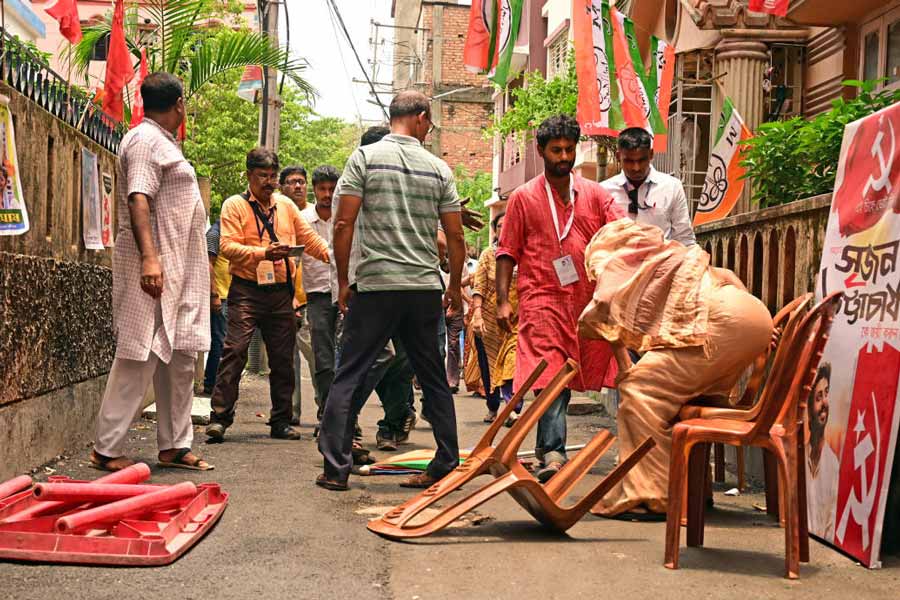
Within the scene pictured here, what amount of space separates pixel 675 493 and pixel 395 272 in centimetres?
230

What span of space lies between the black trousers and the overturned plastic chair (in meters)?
0.91

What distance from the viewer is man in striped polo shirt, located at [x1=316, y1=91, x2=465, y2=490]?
649 centimetres

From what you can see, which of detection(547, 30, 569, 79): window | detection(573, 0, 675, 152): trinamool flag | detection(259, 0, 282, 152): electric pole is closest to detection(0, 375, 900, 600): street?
detection(573, 0, 675, 152): trinamool flag

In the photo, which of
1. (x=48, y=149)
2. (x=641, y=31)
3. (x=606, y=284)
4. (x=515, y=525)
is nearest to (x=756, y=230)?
(x=606, y=284)

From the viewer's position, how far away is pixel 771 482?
19.5 ft

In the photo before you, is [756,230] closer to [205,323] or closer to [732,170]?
[205,323]

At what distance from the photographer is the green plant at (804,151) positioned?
8344 mm

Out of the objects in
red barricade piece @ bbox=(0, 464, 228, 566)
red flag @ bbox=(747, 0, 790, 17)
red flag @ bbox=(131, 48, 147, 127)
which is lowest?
red barricade piece @ bbox=(0, 464, 228, 566)

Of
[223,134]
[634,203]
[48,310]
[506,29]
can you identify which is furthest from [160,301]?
[223,134]

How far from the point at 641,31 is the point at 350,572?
18.4 meters

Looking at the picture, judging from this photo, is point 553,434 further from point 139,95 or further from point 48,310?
point 139,95

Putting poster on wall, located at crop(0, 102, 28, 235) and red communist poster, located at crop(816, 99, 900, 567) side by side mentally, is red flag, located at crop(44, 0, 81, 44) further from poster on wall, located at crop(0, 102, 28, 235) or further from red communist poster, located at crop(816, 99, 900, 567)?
red communist poster, located at crop(816, 99, 900, 567)

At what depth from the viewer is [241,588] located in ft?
13.9

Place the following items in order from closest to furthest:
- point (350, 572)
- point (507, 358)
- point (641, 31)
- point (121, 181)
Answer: point (350, 572)
point (121, 181)
point (507, 358)
point (641, 31)
